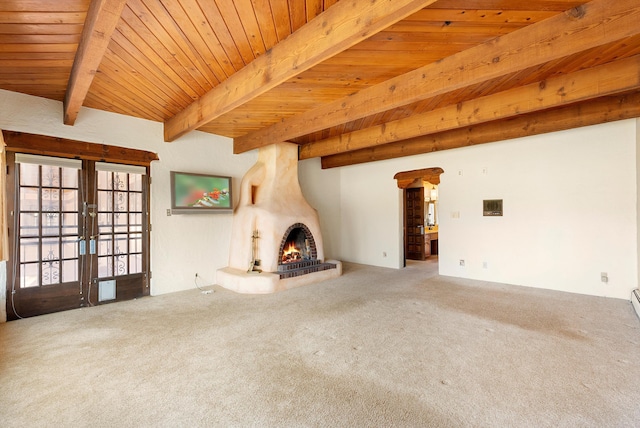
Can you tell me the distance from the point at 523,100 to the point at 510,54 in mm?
1349

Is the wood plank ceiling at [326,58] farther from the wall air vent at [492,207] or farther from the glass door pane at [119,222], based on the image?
the wall air vent at [492,207]

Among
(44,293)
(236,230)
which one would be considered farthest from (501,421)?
(44,293)

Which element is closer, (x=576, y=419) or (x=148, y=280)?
(x=576, y=419)

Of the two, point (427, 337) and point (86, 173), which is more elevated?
point (86, 173)

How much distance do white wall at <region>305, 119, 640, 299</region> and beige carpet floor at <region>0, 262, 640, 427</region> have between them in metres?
0.72

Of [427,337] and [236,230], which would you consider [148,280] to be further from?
[427,337]

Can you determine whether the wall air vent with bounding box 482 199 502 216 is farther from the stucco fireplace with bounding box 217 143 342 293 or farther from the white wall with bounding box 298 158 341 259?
the white wall with bounding box 298 158 341 259

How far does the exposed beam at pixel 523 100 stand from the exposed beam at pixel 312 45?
257cm

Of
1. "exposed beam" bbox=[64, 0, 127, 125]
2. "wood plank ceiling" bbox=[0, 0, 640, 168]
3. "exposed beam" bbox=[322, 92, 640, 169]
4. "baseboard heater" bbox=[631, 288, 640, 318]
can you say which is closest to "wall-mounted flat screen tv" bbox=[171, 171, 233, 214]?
"wood plank ceiling" bbox=[0, 0, 640, 168]

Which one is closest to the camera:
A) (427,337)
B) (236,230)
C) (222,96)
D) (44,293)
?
(427,337)

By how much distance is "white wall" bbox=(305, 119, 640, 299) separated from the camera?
13.8 ft

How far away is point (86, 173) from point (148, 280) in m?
1.78

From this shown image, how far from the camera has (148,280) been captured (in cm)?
452

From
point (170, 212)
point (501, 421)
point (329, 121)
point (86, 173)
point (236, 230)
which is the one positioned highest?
point (329, 121)
